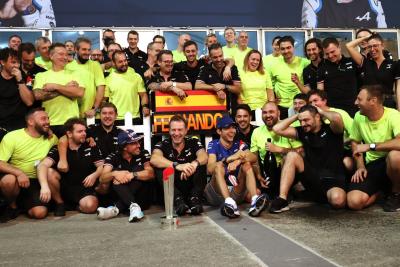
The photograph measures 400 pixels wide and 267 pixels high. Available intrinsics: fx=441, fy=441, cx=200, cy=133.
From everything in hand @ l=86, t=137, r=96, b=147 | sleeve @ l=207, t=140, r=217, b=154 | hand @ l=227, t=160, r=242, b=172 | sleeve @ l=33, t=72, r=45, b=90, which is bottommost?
hand @ l=227, t=160, r=242, b=172

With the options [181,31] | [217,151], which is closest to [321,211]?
[217,151]

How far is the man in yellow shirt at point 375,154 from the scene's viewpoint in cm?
464

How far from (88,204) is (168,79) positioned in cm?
208

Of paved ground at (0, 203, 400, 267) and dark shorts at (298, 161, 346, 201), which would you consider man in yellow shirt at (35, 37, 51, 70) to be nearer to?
paved ground at (0, 203, 400, 267)

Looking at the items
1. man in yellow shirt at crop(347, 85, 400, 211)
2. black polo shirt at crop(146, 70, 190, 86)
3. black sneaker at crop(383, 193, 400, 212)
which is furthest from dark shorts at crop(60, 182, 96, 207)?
black sneaker at crop(383, 193, 400, 212)

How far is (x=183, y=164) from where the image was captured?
16.5ft

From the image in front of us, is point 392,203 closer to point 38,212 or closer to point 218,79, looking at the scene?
point 218,79

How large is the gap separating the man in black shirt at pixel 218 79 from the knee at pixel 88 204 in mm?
2148

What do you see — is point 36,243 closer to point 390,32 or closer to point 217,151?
point 217,151

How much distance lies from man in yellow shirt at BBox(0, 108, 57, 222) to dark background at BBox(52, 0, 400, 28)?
719cm

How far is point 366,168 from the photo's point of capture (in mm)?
4965

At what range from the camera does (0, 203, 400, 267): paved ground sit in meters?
3.05

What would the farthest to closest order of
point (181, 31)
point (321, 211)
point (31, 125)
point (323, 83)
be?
point (181, 31)
point (323, 83)
point (31, 125)
point (321, 211)

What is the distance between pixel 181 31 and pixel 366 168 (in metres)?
6.46
